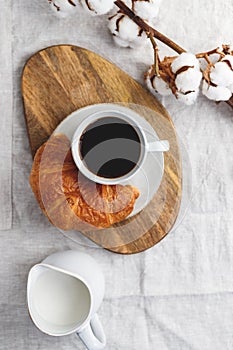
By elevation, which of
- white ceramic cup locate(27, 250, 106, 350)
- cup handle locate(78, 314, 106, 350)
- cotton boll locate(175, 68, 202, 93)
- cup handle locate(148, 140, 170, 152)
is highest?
cotton boll locate(175, 68, 202, 93)

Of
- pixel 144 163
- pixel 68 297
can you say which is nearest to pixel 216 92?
pixel 144 163

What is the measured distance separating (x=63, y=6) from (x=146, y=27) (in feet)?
0.33

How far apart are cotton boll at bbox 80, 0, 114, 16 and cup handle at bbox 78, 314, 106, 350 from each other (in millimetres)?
357

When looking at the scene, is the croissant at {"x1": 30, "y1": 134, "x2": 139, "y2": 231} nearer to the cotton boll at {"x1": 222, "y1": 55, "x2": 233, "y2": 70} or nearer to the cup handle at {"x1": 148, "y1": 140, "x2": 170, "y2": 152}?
the cup handle at {"x1": 148, "y1": 140, "x2": 170, "y2": 152}

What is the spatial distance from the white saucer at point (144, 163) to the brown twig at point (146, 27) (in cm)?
10

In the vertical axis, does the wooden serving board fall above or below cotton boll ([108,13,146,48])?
below

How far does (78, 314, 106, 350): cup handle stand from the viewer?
718mm

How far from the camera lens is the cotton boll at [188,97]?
2.45ft

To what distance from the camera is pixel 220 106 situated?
81 centimetres

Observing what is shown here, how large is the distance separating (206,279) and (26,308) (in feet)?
0.75

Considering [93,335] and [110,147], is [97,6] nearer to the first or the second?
[110,147]

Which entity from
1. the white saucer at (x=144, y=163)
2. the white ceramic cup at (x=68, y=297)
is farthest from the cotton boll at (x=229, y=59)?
the white ceramic cup at (x=68, y=297)

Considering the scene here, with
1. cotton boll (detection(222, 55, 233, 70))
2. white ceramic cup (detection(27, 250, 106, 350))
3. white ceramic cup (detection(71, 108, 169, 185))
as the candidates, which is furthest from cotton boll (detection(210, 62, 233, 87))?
white ceramic cup (detection(27, 250, 106, 350))

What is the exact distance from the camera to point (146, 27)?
0.75 m
